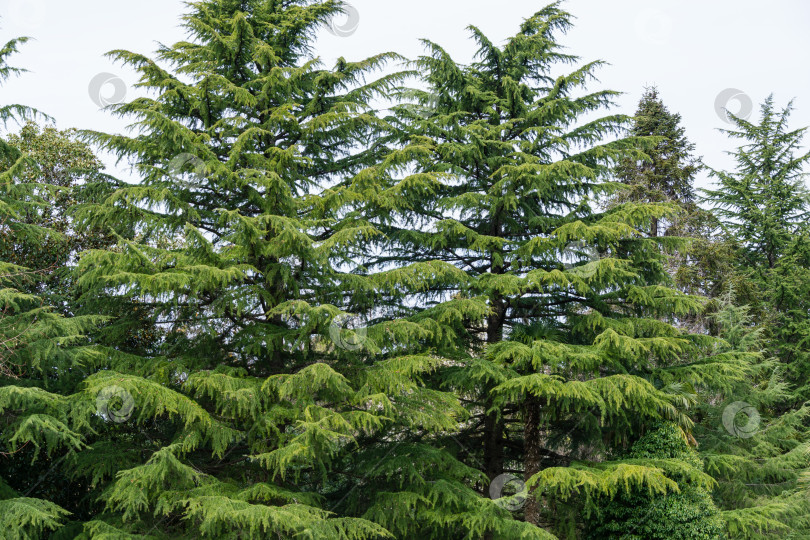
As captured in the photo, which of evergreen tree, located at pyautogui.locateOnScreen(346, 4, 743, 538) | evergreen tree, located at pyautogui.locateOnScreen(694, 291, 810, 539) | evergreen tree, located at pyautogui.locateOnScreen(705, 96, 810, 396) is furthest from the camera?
evergreen tree, located at pyautogui.locateOnScreen(705, 96, 810, 396)

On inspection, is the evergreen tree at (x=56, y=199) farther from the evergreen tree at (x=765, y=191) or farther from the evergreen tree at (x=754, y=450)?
the evergreen tree at (x=765, y=191)

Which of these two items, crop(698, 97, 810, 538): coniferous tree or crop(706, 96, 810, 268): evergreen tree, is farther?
crop(706, 96, 810, 268): evergreen tree

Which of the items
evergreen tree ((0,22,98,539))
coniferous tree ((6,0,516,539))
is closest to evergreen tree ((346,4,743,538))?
coniferous tree ((6,0,516,539))

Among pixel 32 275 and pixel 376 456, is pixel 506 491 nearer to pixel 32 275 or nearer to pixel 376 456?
pixel 376 456

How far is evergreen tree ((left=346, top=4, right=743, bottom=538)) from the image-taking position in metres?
9.77

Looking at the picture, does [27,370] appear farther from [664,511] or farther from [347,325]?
[664,511]

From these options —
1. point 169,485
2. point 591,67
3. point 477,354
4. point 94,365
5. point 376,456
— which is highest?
point 591,67

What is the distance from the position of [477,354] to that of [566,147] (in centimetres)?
501

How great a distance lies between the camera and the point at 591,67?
12578 millimetres

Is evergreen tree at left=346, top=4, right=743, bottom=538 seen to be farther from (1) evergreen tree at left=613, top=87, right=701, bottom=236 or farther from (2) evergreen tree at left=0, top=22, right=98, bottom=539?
(1) evergreen tree at left=613, top=87, right=701, bottom=236

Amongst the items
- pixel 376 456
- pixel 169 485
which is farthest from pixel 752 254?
pixel 169 485

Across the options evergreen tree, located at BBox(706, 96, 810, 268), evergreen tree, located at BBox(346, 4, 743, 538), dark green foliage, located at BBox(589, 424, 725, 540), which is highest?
evergreen tree, located at BBox(706, 96, 810, 268)

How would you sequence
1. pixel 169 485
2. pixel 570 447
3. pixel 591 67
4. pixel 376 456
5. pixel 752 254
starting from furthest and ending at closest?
1. pixel 752 254
2. pixel 591 67
3. pixel 570 447
4. pixel 376 456
5. pixel 169 485

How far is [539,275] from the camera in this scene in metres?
10.2
